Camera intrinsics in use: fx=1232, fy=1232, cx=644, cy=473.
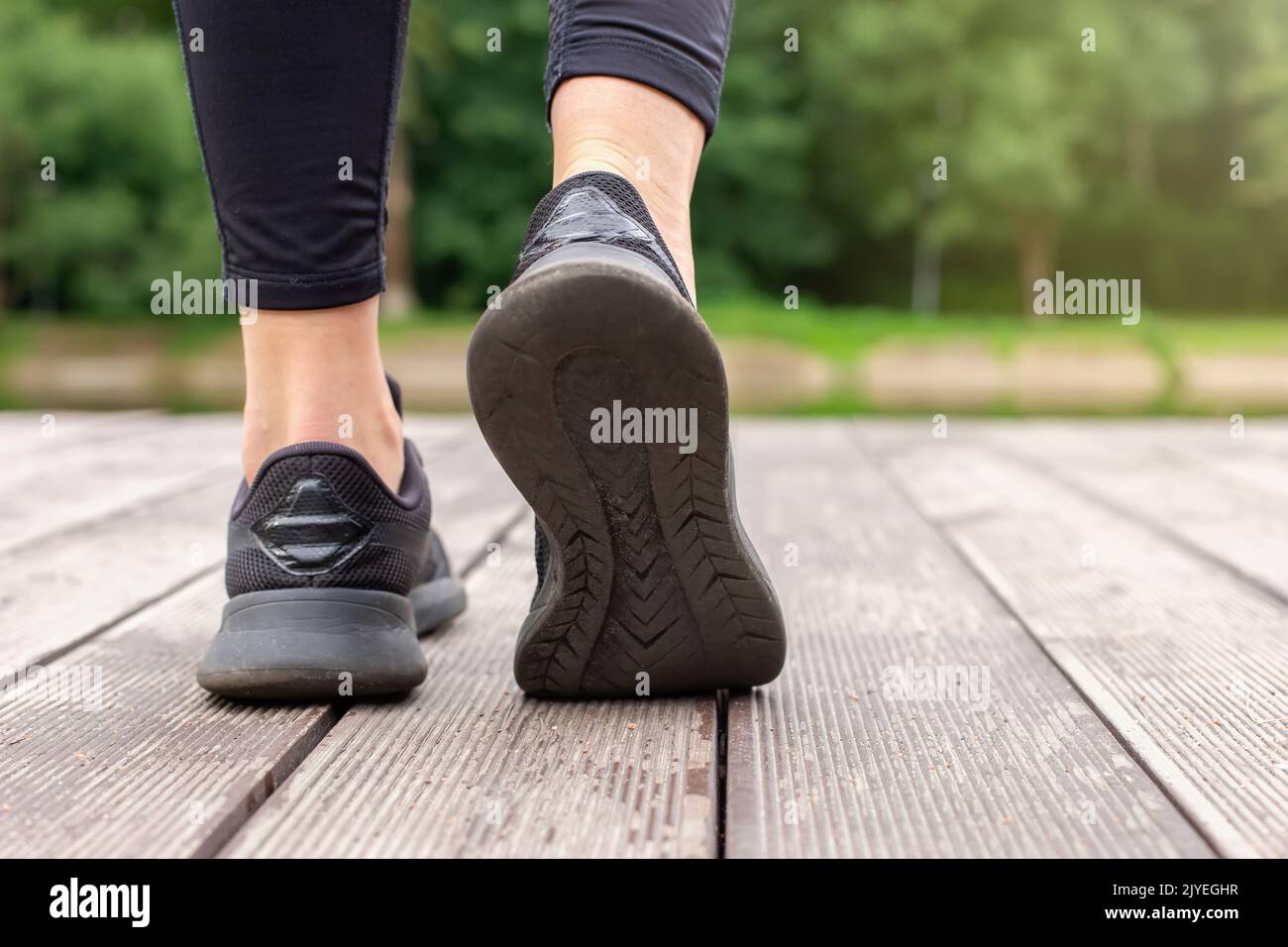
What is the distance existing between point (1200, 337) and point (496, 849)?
26.7 ft

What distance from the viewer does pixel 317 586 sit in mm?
848

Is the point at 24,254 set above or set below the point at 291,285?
above

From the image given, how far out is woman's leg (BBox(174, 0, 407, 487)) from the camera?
806 mm

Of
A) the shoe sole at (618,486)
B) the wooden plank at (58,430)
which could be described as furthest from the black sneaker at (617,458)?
the wooden plank at (58,430)

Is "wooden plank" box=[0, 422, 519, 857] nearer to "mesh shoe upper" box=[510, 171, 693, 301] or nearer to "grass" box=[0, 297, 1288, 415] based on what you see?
"mesh shoe upper" box=[510, 171, 693, 301]

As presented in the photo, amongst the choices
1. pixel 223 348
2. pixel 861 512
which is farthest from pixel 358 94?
pixel 223 348

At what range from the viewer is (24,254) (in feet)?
25.4

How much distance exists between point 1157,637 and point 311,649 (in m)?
0.68

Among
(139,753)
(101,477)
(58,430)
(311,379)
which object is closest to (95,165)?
(58,430)

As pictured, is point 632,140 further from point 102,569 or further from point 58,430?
point 58,430

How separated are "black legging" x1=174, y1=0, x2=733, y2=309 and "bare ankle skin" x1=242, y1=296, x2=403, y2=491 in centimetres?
2

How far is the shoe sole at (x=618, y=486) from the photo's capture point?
0.70 meters

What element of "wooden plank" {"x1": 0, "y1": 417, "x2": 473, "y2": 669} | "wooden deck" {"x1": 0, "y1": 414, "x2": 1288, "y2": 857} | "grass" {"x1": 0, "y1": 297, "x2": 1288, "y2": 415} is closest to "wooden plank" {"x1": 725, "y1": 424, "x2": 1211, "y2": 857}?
"wooden deck" {"x1": 0, "y1": 414, "x2": 1288, "y2": 857}
